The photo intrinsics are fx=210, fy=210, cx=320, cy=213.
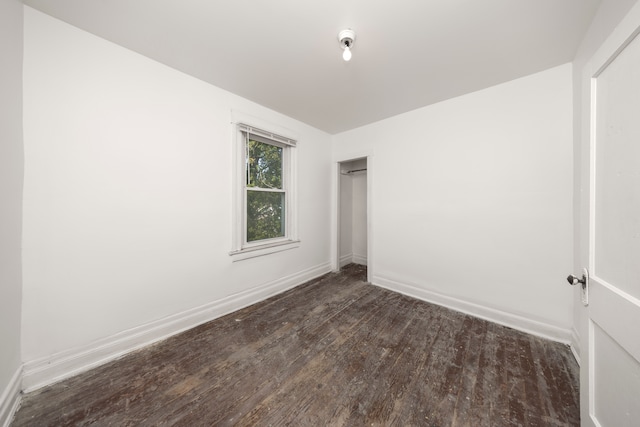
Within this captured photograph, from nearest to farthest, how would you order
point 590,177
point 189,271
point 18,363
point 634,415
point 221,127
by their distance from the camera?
1. point 634,415
2. point 590,177
3. point 18,363
4. point 189,271
5. point 221,127

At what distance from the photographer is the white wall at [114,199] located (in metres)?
1.40

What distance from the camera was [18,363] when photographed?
131 centimetres

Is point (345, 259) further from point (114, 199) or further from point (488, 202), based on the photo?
point (114, 199)

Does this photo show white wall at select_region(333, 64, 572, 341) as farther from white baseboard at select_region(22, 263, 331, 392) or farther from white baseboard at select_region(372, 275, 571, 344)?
white baseboard at select_region(22, 263, 331, 392)

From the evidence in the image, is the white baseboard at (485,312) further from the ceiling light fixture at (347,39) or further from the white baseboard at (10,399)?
the white baseboard at (10,399)

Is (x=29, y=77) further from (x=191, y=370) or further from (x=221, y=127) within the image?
(x=191, y=370)

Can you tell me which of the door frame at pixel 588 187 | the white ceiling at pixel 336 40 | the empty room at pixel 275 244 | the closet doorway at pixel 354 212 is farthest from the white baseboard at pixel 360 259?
the door frame at pixel 588 187

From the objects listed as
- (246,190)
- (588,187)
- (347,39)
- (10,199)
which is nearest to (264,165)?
(246,190)

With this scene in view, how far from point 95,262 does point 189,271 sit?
665mm

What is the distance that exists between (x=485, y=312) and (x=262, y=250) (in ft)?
8.44

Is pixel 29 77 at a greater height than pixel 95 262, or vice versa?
pixel 29 77

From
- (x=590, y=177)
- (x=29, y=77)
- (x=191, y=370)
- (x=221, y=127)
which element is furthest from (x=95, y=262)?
(x=590, y=177)

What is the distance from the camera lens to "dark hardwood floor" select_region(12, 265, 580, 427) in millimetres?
1198

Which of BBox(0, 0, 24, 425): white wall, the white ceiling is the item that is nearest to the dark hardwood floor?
BBox(0, 0, 24, 425): white wall
